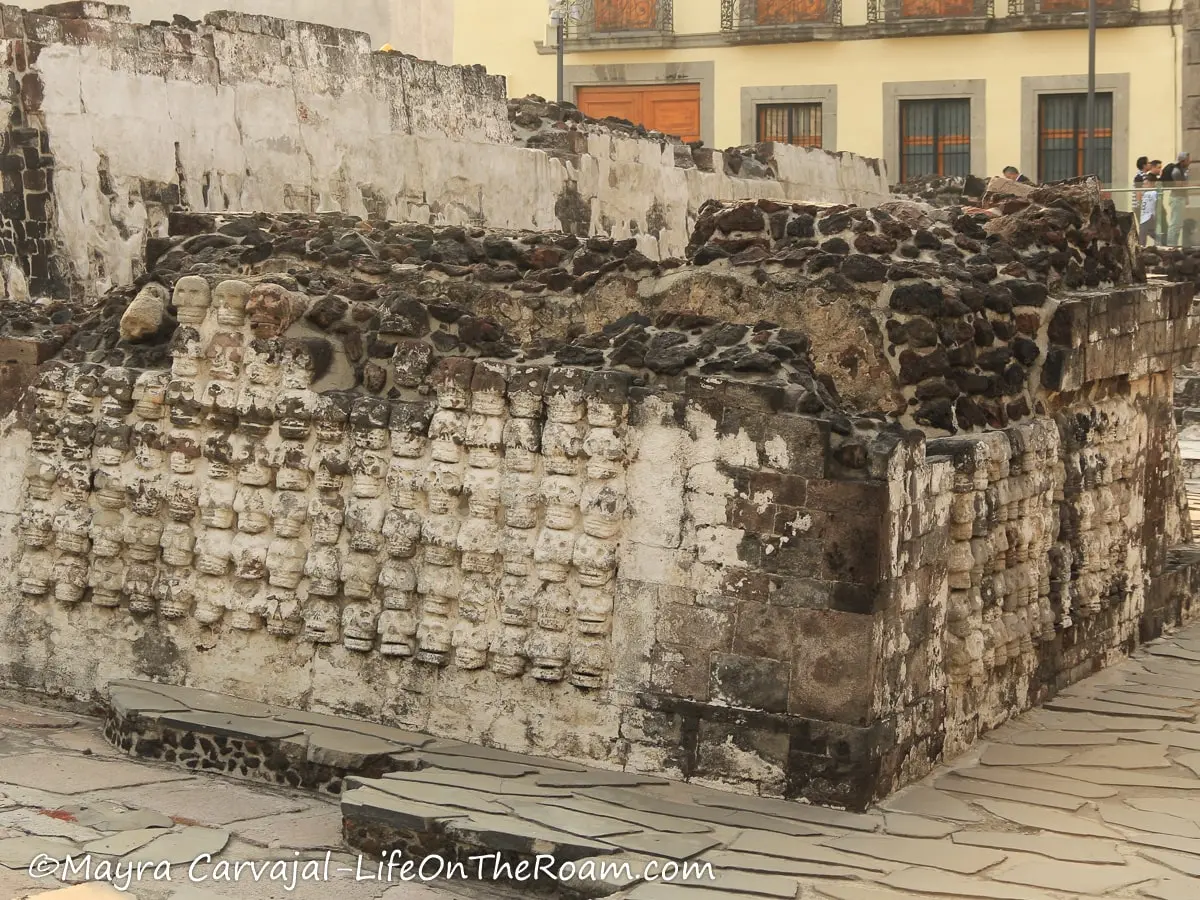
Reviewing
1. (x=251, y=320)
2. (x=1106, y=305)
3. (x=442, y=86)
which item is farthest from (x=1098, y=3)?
(x=251, y=320)

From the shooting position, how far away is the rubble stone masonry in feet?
19.1

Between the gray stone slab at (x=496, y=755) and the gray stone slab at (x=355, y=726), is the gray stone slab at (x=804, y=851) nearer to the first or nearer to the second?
the gray stone slab at (x=496, y=755)

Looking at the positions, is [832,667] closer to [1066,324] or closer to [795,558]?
[795,558]

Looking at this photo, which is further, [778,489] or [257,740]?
[257,740]

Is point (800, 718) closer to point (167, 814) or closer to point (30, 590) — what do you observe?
point (167, 814)

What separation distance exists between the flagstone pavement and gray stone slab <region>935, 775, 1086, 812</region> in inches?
Answer: 0.4

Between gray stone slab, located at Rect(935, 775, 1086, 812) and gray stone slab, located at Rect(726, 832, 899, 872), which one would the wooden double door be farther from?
gray stone slab, located at Rect(726, 832, 899, 872)

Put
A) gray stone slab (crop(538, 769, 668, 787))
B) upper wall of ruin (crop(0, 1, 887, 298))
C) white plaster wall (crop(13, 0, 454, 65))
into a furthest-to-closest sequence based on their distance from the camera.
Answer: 1. white plaster wall (crop(13, 0, 454, 65))
2. upper wall of ruin (crop(0, 1, 887, 298))
3. gray stone slab (crop(538, 769, 668, 787))

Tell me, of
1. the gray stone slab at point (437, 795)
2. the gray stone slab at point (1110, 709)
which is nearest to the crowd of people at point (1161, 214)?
the gray stone slab at point (1110, 709)

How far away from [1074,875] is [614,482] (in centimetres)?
181

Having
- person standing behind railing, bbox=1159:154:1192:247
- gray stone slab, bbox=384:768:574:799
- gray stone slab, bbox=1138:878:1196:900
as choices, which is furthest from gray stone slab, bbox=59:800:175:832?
person standing behind railing, bbox=1159:154:1192:247

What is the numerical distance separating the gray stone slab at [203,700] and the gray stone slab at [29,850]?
3.57 feet

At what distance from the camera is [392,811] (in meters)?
5.47

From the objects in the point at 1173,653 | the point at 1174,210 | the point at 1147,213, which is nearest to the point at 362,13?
the point at 1147,213
